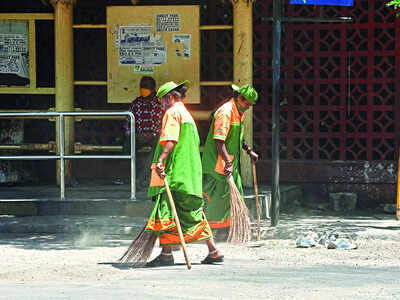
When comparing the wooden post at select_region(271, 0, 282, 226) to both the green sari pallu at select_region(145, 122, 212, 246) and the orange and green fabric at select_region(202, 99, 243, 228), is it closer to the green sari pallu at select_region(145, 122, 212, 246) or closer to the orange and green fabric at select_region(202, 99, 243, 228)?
the orange and green fabric at select_region(202, 99, 243, 228)

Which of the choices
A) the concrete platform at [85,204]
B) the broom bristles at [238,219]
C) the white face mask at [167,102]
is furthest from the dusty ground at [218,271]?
the white face mask at [167,102]

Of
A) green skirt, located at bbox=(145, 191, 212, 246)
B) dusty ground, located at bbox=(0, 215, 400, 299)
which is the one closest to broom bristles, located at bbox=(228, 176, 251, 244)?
dusty ground, located at bbox=(0, 215, 400, 299)

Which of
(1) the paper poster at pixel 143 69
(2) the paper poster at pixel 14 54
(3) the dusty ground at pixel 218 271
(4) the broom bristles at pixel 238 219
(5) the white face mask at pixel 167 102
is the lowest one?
(3) the dusty ground at pixel 218 271

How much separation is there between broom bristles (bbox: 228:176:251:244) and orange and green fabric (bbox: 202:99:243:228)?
0.61 ft

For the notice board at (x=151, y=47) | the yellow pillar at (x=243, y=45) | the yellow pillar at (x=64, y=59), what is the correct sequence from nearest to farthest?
the yellow pillar at (x=243, y=45) < the yellow pillar at (x=64, y=59) < the notice board at (x=151, y=47)

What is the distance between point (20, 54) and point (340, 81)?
492cm

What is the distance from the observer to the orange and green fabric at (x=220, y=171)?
9.52 m

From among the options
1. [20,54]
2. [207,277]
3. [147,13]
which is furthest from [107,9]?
[207,277]

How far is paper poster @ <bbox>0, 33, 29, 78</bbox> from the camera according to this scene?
42.6ft

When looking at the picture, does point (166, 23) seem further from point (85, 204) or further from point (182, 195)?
point (182, 195)

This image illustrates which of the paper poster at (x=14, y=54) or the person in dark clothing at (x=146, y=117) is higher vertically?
the paper poster at (x=14, y=54)

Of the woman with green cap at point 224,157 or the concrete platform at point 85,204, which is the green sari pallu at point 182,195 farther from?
the concrete platform at point 85,204

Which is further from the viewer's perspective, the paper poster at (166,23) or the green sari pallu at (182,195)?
the paper poster at (166,23)

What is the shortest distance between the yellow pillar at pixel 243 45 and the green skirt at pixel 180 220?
4329 millimetres
